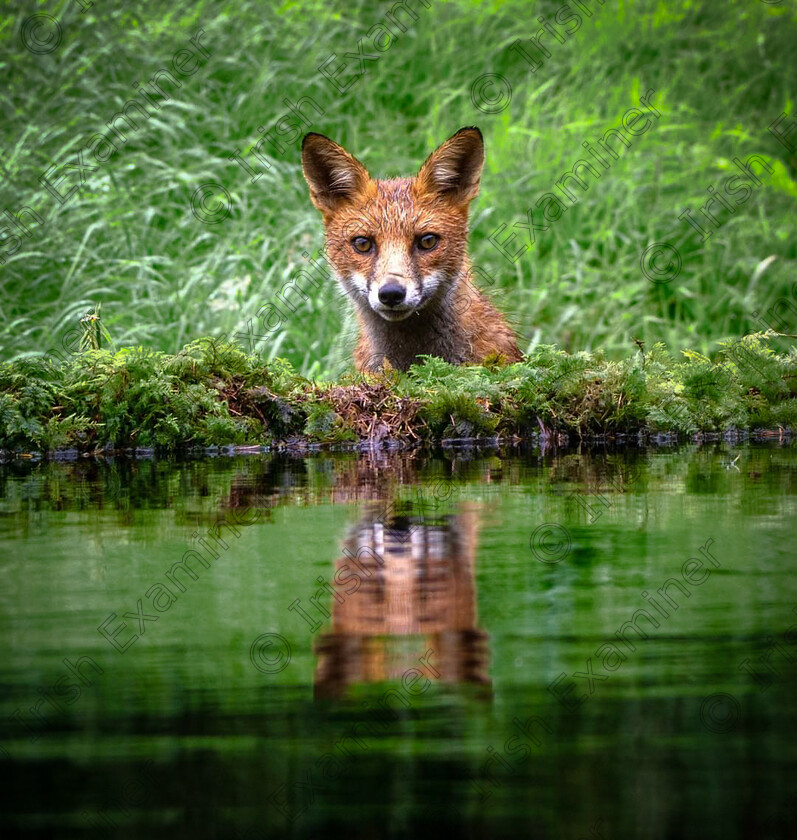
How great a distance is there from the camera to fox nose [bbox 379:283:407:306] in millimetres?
7957

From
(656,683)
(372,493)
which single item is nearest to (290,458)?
(372,493)

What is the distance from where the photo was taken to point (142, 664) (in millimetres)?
3250

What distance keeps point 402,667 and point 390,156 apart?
387 inches

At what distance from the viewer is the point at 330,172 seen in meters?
8.70

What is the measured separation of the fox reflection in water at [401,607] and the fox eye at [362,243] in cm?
369

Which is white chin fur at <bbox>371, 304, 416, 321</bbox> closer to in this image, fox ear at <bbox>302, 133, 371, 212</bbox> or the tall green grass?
fox ear at <bbox>302, 133, 371, 212</bbox>

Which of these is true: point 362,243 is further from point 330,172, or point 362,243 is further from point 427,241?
point 330,172

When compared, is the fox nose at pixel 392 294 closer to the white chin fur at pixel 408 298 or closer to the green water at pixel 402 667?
the white chin fur at pixel 408 298

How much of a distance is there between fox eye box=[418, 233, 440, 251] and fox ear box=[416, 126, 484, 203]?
33cm

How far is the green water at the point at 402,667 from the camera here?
94.0 inches

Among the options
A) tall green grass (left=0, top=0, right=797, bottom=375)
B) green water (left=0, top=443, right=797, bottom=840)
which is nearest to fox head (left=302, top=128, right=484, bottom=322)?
tall green grass (left=0, top=0, right=797, bottom=375)

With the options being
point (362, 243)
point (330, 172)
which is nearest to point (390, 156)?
point (330, 172)

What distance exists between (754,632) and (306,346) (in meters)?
8.07

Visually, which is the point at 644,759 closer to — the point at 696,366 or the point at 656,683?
the point at 656,683
